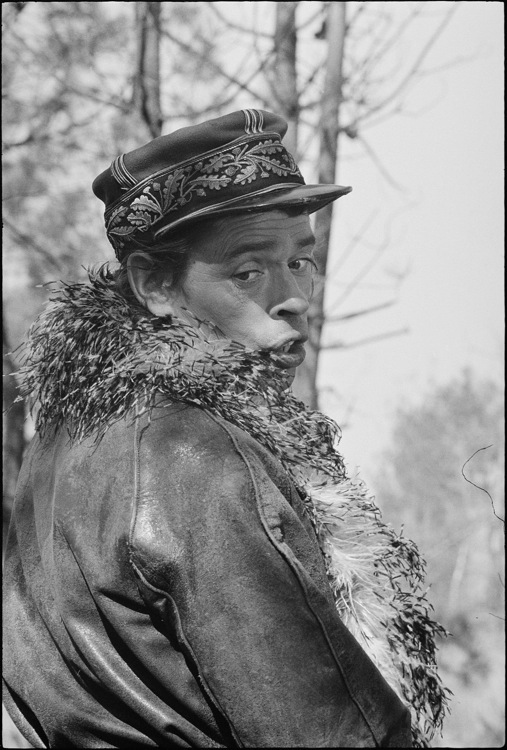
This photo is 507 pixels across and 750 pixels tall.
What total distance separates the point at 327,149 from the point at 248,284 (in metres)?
4.00

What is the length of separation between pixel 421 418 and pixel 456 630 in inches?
Answer: 133

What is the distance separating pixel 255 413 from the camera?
1733 mm

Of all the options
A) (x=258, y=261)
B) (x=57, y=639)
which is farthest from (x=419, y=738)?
(x=258, y=261)

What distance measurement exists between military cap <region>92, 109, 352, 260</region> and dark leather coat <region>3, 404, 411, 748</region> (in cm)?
48

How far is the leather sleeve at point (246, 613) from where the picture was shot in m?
1.45

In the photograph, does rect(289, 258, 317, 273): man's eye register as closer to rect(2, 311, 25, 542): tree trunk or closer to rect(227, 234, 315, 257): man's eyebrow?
rect(227, 234, 315, 257): man's eyebrow

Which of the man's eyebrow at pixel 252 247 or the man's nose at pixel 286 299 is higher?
the man's eyebrow at pixel 252 247

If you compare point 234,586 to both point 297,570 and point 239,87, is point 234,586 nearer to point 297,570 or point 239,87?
point 297,570

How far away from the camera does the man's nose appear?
1940mm

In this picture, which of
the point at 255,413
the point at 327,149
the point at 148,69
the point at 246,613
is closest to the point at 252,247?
the point at 255,413

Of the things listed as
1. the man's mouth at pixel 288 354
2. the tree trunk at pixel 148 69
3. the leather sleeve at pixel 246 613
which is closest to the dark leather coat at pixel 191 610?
the leather sleeve at pixel 246 613

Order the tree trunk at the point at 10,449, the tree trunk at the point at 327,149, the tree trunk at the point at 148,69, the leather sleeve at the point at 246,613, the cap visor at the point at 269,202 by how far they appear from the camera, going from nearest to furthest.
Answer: the leather sleeve at the point at 246,613
the cap visor at the point at 269,202
the tree trunk at the point at 327,149
the tree trunk at the point at 148,69
the tree trunk at the point at 10,449

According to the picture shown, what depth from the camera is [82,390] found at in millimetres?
1776

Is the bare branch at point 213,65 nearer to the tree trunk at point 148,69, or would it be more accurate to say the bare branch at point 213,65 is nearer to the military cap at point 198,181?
the tree trunk at point 148,69
